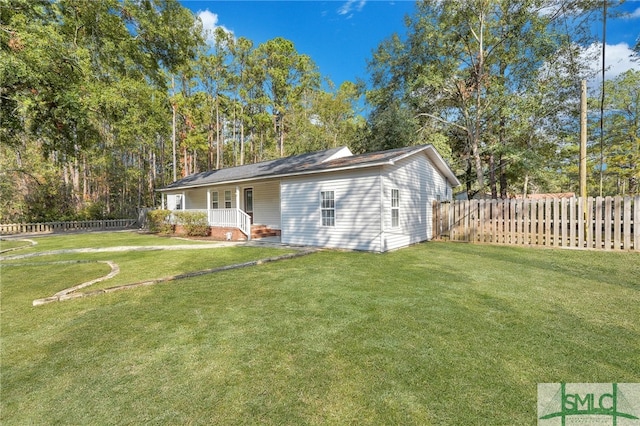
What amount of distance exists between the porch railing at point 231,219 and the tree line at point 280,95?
502 cm

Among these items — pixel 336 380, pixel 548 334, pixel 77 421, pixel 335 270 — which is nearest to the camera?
pixel 77 421

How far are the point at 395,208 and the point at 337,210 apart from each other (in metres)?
1.98

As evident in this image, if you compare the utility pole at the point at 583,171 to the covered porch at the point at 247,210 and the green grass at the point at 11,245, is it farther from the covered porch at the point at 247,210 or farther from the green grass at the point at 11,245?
the green grass at the point at 11,245

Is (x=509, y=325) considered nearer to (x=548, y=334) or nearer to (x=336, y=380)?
(x=548, y=334)

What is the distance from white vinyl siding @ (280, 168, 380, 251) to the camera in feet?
29.8

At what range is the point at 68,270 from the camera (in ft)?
22.0

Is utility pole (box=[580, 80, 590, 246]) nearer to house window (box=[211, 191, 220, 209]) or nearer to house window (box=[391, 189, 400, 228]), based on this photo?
house window (box=[391, 189, 400, 228])

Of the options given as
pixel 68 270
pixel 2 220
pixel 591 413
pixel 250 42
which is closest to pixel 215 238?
pixel 68 270

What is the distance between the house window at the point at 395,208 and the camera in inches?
376

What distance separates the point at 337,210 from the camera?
986 centimetres

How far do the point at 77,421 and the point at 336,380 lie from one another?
6.05 ft

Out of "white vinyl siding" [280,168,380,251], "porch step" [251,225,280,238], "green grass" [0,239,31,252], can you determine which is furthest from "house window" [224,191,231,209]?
"green grass" [0,239,31,252]

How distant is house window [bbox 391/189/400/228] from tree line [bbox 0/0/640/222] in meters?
7.55

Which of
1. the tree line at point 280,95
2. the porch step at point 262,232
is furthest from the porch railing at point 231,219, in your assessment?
the tree line at point 280,95
